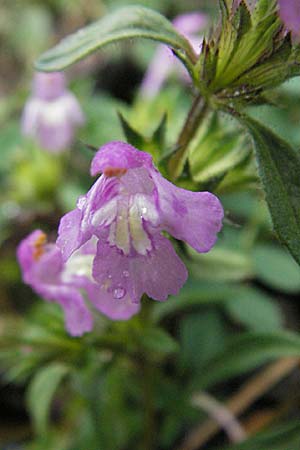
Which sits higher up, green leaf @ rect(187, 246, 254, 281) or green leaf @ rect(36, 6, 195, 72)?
green leaf @ rect(36, 6, 195, 72)

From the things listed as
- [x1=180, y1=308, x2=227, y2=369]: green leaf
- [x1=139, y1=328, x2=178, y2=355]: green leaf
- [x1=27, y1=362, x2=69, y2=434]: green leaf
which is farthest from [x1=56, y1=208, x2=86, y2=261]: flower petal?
[x1=180, y1=308, x2=227, y2=369]: green leaf

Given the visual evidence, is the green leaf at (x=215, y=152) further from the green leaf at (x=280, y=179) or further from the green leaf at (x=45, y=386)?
the green leaf at (x=45, y=386)

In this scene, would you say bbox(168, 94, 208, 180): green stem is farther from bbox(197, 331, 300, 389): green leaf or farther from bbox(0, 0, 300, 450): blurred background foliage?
bbox(197, 331, 300, 389): green leaf

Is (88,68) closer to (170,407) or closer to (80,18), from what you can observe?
(80,18)

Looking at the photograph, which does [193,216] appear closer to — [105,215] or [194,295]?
[105,215]

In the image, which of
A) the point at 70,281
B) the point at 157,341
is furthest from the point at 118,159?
the point at 157,341

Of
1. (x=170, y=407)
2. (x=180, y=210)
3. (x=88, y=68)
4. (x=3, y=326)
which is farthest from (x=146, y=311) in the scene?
(x=88, y=68)

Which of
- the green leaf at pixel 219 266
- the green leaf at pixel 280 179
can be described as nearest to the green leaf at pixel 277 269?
the green leaf at pixel 219 266
